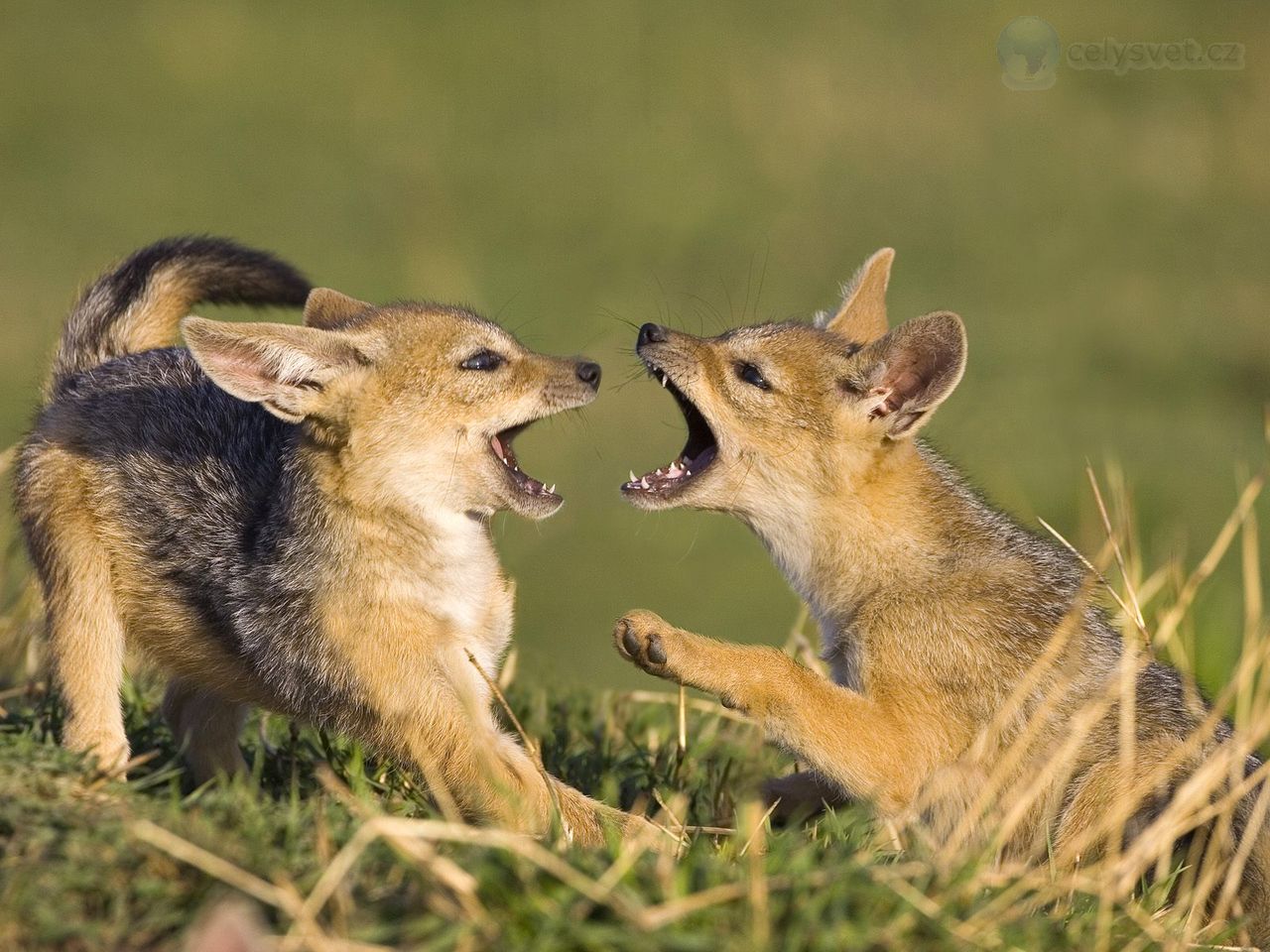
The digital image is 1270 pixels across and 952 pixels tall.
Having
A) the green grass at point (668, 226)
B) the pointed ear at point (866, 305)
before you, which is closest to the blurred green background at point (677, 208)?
the green grass at point (668, 226)

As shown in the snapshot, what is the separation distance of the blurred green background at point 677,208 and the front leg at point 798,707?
4.86 metres

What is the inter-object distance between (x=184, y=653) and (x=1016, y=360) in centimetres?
932

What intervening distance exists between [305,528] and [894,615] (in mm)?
2179

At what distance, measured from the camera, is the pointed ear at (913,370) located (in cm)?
644

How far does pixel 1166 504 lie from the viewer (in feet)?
37.3

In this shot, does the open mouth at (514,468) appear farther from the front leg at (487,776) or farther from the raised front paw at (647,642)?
the front leg at (487,776)

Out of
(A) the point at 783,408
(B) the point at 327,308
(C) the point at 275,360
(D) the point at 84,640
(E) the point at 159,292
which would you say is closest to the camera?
(C) the point at 275,360

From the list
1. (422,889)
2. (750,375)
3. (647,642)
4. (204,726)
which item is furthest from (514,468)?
(422,889)

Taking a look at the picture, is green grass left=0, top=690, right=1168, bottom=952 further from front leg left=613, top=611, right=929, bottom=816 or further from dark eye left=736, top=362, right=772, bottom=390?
dark eye left=736, top=362, right=772, bottom=390

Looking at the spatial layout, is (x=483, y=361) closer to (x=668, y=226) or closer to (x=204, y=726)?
(x=204, y=726)

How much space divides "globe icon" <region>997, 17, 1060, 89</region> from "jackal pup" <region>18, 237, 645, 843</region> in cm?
1094

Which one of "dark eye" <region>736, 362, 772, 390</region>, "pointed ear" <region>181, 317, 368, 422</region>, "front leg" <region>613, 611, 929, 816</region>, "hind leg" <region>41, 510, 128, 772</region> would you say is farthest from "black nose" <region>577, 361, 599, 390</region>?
"hind leg" <region>41, 510, 128, 772</region>

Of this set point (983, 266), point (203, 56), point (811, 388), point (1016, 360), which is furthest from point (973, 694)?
point (203, 56)

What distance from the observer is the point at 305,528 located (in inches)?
247
